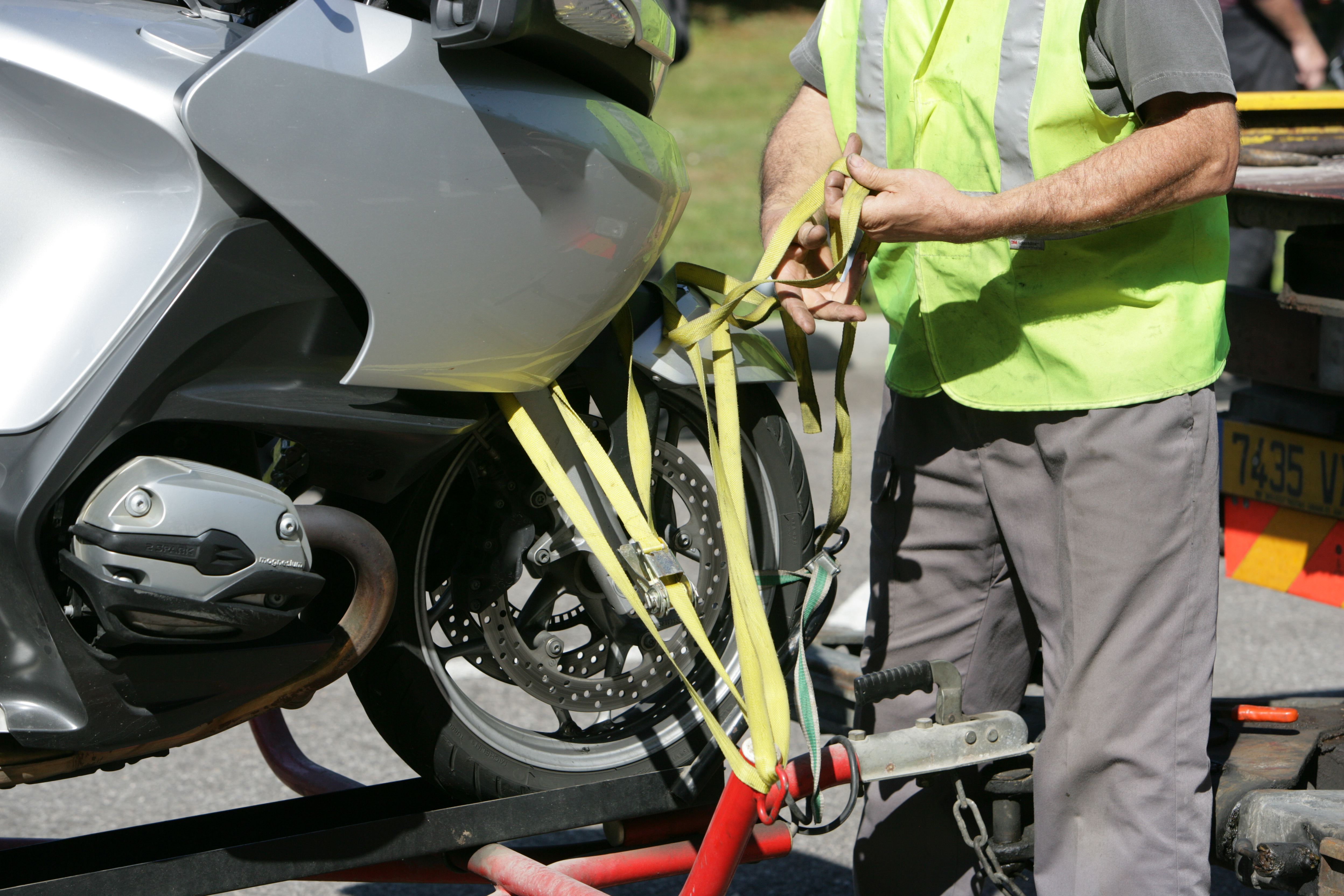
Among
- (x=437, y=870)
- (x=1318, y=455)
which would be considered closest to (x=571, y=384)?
(x=437, y=870)

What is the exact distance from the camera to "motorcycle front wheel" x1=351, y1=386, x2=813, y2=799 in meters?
1.95

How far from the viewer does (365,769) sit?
3.31 m

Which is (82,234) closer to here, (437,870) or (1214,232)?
(437,870)

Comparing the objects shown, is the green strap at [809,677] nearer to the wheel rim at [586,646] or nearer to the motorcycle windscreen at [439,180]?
the wheel rim at [586,646]

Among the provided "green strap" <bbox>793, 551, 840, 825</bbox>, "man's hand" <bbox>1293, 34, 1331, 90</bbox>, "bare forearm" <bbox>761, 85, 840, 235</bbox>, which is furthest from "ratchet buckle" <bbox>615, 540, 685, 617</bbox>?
"man's hand" <bbox>1293, 34, 1331, 90</bbox>

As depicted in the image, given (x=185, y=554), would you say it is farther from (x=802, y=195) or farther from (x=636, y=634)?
(x=802, y=195)

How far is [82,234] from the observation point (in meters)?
1.55

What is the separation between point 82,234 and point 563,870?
1.06m

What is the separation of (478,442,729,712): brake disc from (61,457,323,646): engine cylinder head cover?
1.62ft

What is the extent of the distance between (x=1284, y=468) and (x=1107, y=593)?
36.2 inches

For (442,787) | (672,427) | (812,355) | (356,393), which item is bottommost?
(812,355)

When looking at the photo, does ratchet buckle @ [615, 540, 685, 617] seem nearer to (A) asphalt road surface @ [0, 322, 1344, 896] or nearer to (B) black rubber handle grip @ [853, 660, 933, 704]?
(B) black rubber handle grip @ [853, 660, 933, 704]

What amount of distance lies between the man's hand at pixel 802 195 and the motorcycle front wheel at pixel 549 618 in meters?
0.16

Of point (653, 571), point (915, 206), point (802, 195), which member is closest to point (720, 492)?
point (653, 571)
